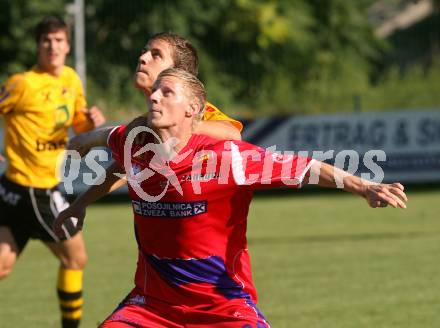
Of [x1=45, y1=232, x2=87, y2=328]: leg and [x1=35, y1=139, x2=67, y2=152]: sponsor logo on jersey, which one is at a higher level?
[x1=35, y1=139, x2=67, y2=152]: sponsor logo on jersey

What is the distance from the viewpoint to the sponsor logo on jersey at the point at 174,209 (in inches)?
196

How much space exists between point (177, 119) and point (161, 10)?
21.4 metres

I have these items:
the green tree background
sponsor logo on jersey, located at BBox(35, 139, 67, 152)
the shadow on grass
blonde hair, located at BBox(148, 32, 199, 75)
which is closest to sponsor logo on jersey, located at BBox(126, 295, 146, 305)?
blonde hair, located at BBox(148, 32, 199, 75)

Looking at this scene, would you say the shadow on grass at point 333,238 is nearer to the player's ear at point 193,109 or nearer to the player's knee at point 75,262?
the player's knee at point 75,262

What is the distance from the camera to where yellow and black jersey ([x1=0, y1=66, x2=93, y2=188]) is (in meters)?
8.17

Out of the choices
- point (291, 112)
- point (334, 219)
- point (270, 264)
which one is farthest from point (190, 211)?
point (291, 112)

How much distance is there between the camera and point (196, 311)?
193 inches

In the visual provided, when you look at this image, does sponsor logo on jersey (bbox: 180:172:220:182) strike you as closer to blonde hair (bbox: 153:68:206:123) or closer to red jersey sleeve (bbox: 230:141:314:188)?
red jersey sleeve (bbox: 230:141:314:188)

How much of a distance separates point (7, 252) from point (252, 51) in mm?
20491

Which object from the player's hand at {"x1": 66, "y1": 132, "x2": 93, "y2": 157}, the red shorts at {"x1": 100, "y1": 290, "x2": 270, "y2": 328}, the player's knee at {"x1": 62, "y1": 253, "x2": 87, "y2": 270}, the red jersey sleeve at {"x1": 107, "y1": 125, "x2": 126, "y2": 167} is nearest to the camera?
the red shorts at {"x1": 100, "y1": 290, "x2": 270, "y2": 328}

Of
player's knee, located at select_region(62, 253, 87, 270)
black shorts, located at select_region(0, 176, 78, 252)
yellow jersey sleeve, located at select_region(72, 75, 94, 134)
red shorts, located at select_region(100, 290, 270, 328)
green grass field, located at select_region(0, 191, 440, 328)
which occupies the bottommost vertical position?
green grass field, located at select_region(0, 191, 440, 328)

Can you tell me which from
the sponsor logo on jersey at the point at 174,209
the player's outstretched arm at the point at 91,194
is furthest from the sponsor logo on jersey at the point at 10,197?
the sponsor logo on jersey at the point at 174,209

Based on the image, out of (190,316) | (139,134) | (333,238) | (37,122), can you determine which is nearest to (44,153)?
(37,122)

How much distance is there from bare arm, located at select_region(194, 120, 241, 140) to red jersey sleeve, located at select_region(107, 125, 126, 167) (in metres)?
0.39
